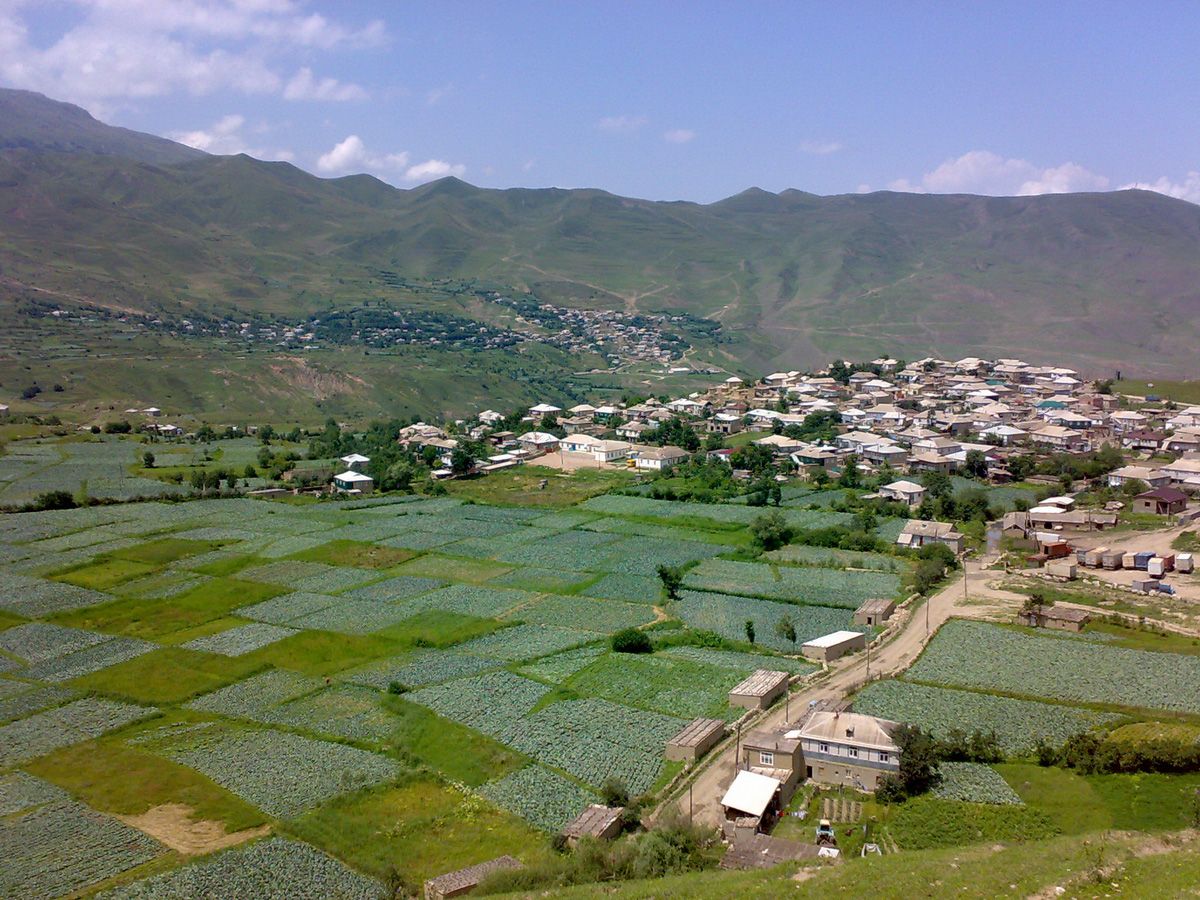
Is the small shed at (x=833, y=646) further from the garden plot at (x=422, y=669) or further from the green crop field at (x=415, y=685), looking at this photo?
the garden plot at (x=422, y=669)

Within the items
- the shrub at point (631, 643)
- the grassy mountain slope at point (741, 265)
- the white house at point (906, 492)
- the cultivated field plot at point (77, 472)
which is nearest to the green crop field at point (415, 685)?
the shrub at point (631, 643)

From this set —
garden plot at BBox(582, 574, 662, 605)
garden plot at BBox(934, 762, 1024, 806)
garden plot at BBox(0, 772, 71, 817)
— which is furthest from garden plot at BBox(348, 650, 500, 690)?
garden plot at BBox(934, 762, 1024, 806)

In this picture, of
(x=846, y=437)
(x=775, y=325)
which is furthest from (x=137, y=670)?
(x=775, y=325)

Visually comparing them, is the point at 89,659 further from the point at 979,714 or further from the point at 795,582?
the point at 979,714

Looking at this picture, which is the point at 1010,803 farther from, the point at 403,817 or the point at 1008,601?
the point at 1008,601

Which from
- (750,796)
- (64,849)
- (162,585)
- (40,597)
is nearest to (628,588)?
(750,796)
